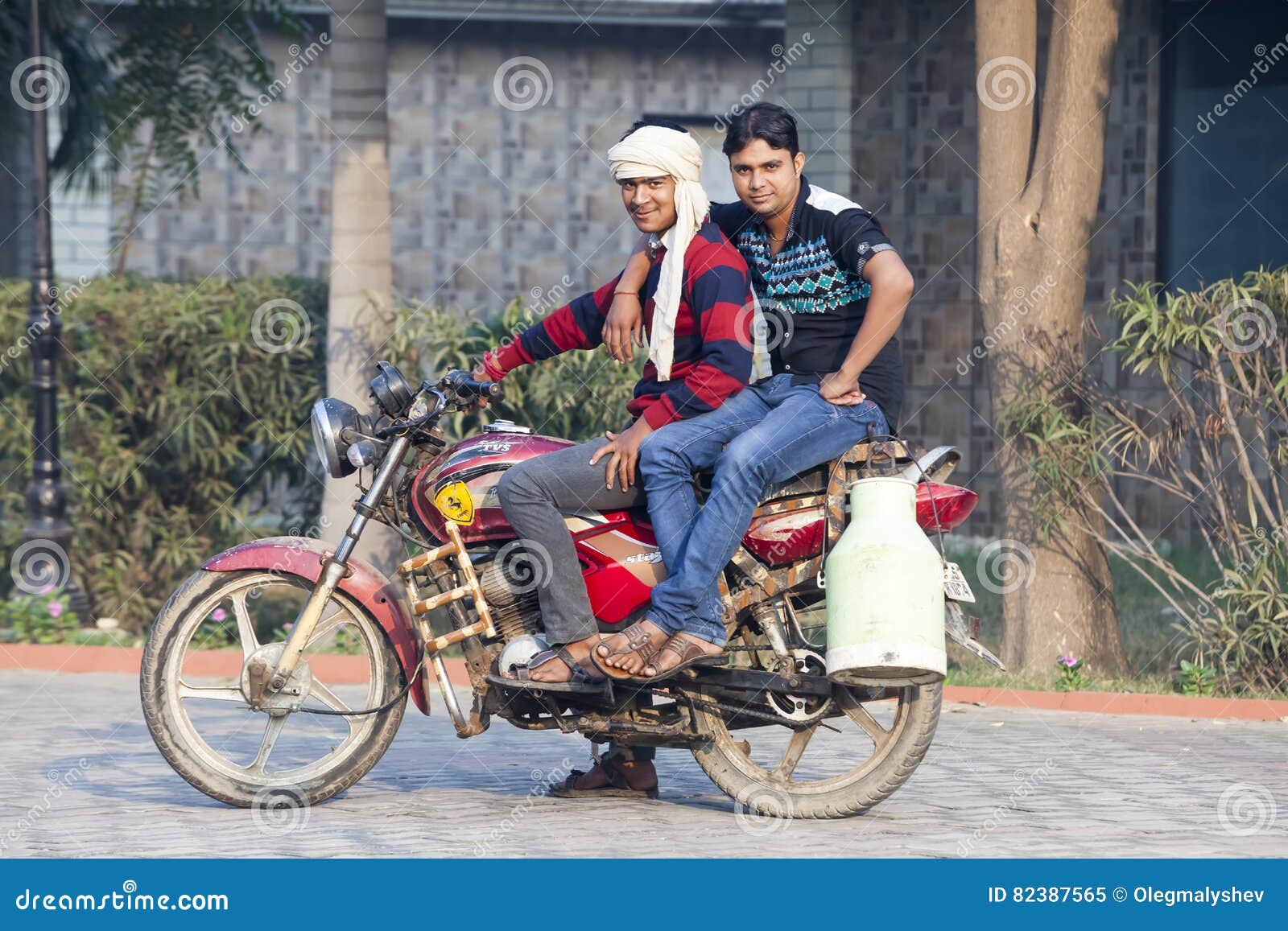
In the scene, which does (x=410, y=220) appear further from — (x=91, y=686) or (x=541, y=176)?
(x=91, y=686)

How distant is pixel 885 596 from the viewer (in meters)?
5.32

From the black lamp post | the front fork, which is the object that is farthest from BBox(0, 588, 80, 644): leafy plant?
the front fork

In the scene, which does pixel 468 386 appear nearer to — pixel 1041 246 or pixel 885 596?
pixel 885 596

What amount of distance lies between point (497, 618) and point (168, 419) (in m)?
5.24

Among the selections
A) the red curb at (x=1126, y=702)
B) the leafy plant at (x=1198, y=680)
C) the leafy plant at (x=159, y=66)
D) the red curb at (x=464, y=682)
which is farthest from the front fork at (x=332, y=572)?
the leafy plant at (x=159, y=66)

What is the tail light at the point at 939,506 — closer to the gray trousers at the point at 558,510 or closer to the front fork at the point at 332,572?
the gray trousers at the point at 558,510

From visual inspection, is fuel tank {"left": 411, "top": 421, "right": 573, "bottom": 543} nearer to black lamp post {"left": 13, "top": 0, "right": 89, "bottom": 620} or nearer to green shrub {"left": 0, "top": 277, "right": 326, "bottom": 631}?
green shrub {"left": 0, "top": 277, "right": 326, "bottom": 631}

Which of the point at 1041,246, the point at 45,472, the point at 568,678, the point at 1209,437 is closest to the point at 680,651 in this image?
the point at 568,678

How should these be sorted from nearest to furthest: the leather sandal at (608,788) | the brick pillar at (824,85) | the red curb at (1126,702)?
the leather sandal at (608,788), the red curb at (1126,702), the brick pillar at (824,85)

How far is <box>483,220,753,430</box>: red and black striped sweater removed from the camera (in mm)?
5531

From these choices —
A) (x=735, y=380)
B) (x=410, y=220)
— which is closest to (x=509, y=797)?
(x=735, y=380)

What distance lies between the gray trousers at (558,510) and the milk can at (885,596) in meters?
0.71

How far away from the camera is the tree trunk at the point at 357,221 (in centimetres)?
1027

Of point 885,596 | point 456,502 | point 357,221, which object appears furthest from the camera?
point 357,221
